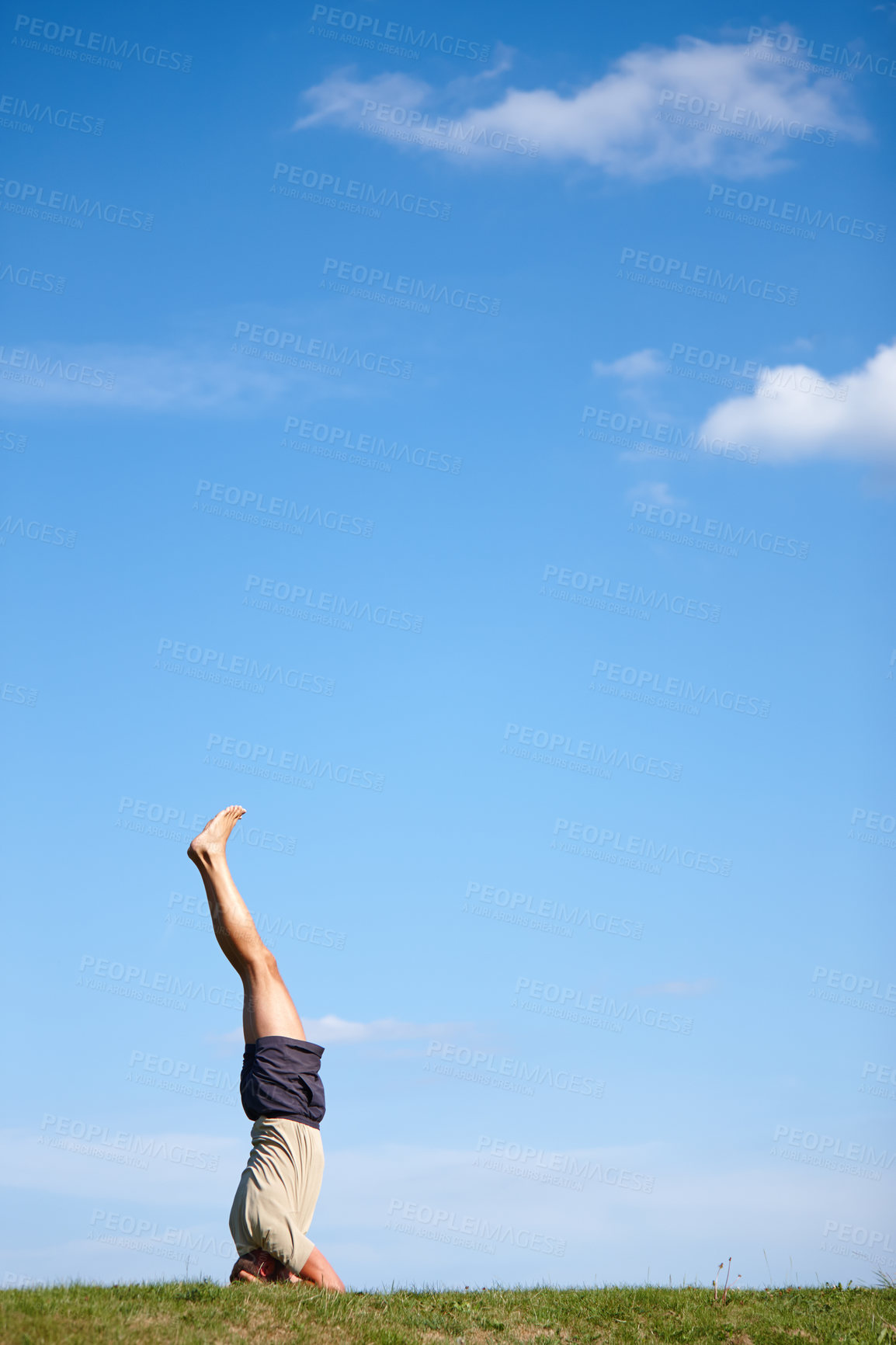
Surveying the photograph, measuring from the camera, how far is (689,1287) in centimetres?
1138

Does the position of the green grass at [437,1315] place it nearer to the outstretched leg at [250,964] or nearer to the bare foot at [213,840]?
the outstretched leg at [250,964]

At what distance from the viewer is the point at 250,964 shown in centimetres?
1054

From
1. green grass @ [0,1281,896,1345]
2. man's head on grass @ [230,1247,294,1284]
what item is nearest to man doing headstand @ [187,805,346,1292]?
man's head on grass @ [230,1247,294,1284]

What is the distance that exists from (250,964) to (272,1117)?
4.49 feet

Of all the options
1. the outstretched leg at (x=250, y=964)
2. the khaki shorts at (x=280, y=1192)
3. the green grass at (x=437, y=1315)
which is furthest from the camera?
the outstretched leg at (x=250, y=964)

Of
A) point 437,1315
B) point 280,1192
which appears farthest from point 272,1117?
point 437,1315

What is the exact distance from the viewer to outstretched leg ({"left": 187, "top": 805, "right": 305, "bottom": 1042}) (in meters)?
10.4

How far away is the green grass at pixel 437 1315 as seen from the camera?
805cm

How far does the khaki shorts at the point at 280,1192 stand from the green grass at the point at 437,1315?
469 mm

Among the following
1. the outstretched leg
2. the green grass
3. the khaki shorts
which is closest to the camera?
the green grass

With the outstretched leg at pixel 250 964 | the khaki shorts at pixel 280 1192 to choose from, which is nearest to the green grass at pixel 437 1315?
the khaki shorts at pixel 280 1192

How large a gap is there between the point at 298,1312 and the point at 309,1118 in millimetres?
1817

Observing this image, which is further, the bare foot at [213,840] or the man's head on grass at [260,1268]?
the bare foot at [213,840]

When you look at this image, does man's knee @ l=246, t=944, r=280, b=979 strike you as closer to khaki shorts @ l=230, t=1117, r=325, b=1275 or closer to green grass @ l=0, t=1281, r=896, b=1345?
khaki shorts @ l=230, t=1117, r=325, b=1275
